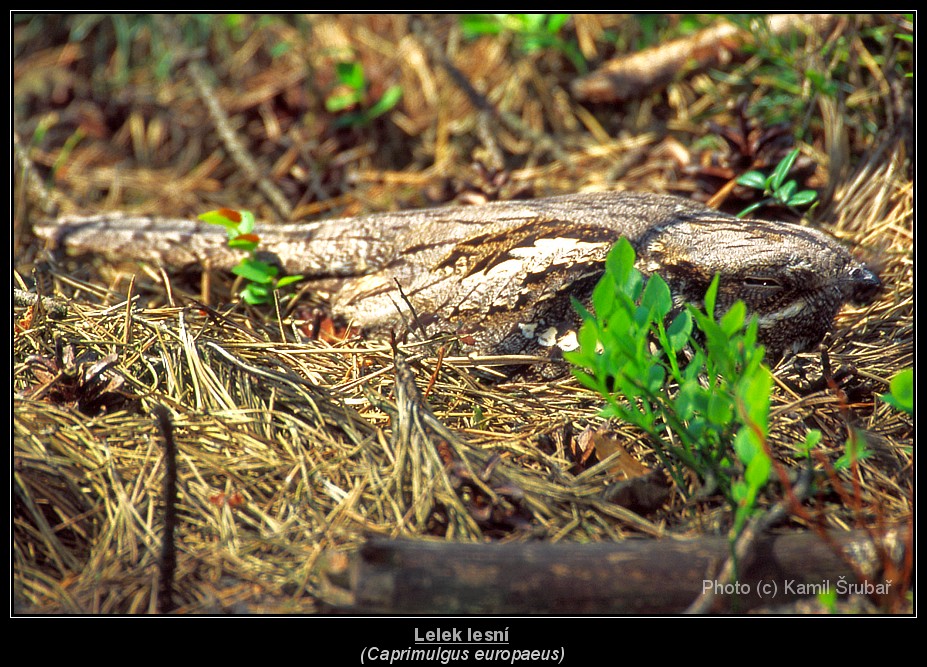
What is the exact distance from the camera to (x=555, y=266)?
269cm

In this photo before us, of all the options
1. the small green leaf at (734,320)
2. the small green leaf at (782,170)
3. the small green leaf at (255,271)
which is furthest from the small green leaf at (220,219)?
the small green leaf at (782,170)

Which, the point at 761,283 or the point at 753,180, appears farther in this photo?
the point at 753,180

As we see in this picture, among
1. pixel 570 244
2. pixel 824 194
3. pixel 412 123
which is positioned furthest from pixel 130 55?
pixel 824 194

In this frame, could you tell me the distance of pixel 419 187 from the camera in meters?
4.25

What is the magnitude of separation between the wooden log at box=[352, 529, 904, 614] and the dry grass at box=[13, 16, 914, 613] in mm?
133

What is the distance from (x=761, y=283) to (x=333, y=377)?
5.48ft

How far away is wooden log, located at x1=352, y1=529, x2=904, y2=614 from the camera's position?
1.62 m

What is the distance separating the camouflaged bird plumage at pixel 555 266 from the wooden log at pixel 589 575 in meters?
1.14

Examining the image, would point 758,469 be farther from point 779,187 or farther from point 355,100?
point 355,100

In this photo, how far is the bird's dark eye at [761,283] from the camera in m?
2.62

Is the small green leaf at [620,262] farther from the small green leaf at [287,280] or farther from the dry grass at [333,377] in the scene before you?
the small green leaf at [287,280]

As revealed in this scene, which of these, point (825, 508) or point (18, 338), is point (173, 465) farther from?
point (825, 508)

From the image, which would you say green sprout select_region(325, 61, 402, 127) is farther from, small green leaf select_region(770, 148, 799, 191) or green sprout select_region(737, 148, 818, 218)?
small green leaf select_region(770, 148, 799, 191)

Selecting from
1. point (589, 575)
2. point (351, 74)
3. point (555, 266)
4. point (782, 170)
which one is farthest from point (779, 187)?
point (351, 74)
